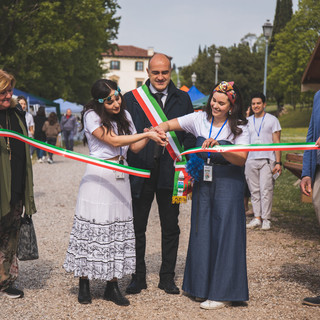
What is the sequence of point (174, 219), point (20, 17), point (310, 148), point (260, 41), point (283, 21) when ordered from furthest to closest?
1. point (260, 41)
2. point (283, 21)
3. point (20, 17)
4. point (174, 219)
5. point (310, 148)

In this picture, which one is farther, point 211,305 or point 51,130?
point 51,130

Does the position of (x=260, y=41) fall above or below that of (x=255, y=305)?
above

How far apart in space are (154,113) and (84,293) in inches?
73.6

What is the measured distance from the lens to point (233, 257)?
4770 mm

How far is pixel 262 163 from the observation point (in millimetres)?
8688

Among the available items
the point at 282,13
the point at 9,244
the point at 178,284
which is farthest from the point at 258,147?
the point at 282,13

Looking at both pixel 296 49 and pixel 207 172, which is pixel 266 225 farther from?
pixel 296 49

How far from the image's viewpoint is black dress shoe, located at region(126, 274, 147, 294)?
5199mm

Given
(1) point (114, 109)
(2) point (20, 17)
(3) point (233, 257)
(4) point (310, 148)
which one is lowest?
(3) point (233, 257)

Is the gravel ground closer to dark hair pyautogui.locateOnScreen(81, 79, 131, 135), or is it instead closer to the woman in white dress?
the woman in white dress

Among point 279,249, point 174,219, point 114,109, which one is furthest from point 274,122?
point 114,109

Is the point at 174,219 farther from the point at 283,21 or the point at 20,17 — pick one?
the point at 283,21

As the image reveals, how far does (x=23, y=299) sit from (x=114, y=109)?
202cm

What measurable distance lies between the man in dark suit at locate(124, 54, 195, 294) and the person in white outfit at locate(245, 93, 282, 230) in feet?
11.1
